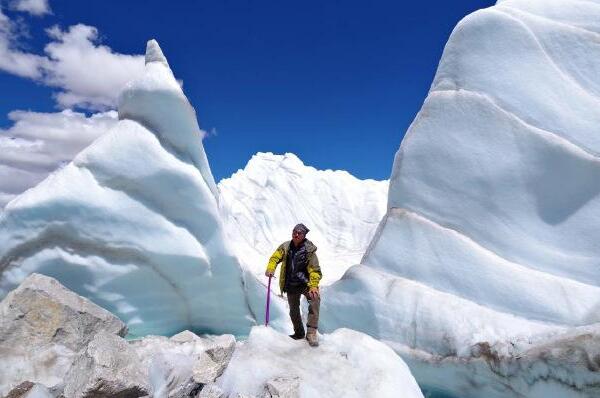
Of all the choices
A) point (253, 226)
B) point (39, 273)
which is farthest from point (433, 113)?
point (253, 226)

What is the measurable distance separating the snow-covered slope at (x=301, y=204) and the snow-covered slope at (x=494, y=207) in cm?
2028

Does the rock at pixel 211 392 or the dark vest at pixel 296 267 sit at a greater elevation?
the dark vest at pixel 296 267

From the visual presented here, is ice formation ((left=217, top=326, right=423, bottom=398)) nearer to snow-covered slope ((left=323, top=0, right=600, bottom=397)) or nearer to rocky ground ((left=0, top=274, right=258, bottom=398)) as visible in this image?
rocky ground ((left=0, top=274, right=258, bottom=398))

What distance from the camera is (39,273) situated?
27.9ft

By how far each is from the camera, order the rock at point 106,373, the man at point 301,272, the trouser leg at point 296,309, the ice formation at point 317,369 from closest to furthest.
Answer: the ice formation at point 317,369 < the rock at point 106,373 < the man at point 301,272 < the trouser leg at point 296,309

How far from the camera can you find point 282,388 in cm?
483

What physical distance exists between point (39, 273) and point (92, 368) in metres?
3.23

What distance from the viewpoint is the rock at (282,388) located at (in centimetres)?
479

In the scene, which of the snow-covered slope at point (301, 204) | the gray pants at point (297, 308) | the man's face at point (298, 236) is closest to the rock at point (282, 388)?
the gray pants at point (297, 308)

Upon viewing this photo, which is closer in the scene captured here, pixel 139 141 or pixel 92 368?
pixel 92 368

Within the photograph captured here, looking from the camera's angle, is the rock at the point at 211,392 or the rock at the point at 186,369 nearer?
the rock at the point at 211,392

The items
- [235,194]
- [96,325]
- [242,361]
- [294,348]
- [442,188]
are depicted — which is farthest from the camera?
[235,194]

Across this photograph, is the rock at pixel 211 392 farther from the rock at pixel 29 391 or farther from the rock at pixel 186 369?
the rock at pixel 29 391

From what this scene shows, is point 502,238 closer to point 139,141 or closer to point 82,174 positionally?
point 139,141
